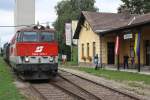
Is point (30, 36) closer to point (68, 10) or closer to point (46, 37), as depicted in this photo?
point (46, 37)

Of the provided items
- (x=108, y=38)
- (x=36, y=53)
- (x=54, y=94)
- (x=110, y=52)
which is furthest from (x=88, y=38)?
(x=54, y=94)

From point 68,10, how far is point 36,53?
193ft

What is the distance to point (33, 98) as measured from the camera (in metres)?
16.3

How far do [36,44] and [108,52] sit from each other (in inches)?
683

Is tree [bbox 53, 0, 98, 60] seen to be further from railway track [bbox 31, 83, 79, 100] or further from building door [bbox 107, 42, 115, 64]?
railway track [bbox 31, 83, 79, 100]

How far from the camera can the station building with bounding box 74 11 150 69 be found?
34.6 metres

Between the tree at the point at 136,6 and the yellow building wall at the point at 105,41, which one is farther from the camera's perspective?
the tree at the point at 136,6

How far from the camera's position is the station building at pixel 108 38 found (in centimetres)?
3456

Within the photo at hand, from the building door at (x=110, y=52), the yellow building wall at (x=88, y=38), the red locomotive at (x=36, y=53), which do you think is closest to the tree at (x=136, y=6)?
the yellow building wall at (x=88, y=38)

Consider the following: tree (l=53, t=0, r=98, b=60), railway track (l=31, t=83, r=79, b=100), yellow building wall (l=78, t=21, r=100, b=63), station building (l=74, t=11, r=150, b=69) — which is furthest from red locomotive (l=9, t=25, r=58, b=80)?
tree (l=53, t=0, r=98, b=60)

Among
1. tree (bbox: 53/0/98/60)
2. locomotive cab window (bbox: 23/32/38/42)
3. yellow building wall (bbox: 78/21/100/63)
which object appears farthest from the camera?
tree (bbox: 53/0/98/60)

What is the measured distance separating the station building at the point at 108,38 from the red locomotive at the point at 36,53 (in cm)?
796

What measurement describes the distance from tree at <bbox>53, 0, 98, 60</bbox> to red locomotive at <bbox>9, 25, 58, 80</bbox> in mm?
51939

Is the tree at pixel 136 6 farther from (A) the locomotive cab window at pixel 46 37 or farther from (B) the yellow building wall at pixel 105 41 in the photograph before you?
(A) the locomotive cab window at pixel 46 37
